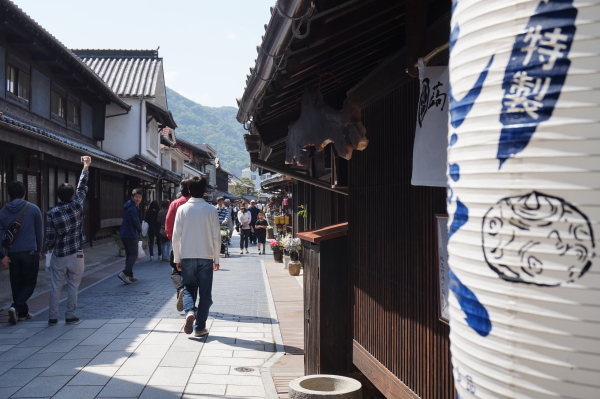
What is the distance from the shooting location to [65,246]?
26.8 feet

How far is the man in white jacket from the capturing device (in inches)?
304

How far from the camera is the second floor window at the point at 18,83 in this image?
14617 mm

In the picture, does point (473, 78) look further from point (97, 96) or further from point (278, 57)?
point (97, 96)

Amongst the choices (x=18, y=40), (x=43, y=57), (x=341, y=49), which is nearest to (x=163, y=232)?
(x=43, y=57)

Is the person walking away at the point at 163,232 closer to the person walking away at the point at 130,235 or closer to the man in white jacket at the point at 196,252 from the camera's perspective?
the person walking away at the point at 130,235

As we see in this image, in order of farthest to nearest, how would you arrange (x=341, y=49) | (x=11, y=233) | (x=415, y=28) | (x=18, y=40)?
(x=18, y=40) < (x=11, y=233) < (x=341, y=49) < (x=415, y=28)

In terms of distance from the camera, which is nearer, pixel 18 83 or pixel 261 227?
pixel 18 83

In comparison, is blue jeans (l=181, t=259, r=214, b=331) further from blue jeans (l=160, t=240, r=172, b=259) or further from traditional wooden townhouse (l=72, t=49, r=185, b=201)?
traditional wooden townhouse (l=72, t=49, r=185, b=201)

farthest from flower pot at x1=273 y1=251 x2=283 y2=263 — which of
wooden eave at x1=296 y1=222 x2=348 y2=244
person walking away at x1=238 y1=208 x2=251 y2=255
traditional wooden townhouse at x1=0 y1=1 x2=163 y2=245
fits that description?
wooden eave at x1=296 y1=222 x2=348 y2=244

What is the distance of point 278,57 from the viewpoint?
4.04 meters

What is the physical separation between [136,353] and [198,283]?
4.21ft

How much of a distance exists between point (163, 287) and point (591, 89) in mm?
11809

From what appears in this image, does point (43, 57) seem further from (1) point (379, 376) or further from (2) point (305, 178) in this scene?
(1) point (379, 376)

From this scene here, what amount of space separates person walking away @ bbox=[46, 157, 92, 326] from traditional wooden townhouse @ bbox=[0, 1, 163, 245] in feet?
7.54
